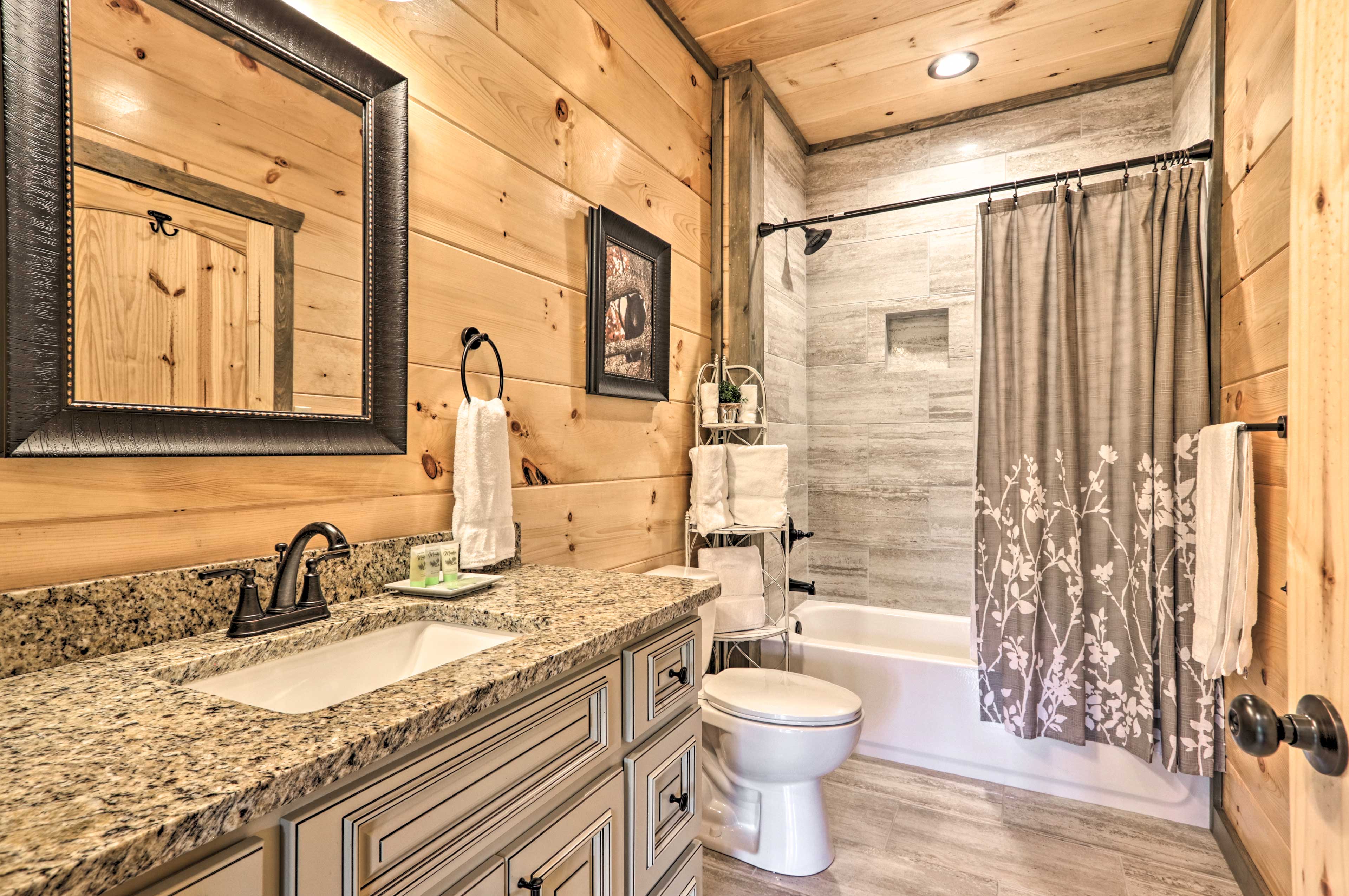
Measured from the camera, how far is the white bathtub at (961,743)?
2.10 m

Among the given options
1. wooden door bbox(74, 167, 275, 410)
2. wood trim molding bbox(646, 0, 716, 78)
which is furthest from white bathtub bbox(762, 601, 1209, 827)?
wood trim molding bbox(646, 0, 716, 78)

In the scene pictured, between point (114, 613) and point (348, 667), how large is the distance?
31 centimetres

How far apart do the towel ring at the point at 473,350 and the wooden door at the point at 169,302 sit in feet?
1.28

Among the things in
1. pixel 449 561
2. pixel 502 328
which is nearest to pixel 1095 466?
pixel 502 328

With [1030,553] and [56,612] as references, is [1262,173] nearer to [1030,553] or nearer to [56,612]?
[1030,553]

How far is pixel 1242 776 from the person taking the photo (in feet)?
5.89

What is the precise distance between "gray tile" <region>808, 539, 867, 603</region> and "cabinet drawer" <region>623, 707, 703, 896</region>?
1944 mm

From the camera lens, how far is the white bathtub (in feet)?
6.89

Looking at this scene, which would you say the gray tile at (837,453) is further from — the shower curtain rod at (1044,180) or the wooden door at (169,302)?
the wooden door at (169,302)

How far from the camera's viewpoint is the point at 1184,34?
236cm

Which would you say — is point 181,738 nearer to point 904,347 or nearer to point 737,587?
point 737,587

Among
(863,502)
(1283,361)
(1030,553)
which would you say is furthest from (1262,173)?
(863,502)

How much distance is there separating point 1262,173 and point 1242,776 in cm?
158

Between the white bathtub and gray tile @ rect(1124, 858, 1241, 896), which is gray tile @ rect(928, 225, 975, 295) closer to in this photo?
the white bathtub
